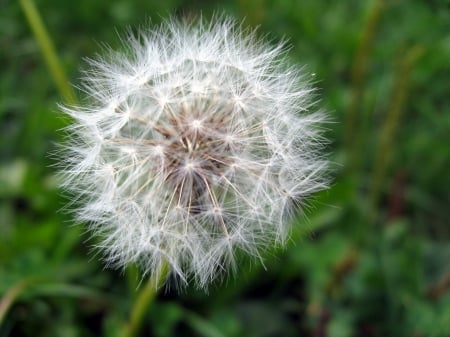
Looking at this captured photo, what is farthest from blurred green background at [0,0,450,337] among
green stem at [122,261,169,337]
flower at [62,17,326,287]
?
flower at [62,17,326,287]

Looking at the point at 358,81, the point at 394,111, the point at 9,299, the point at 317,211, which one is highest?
the point at 358,81

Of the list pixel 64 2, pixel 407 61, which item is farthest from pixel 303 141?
pixel 64 2

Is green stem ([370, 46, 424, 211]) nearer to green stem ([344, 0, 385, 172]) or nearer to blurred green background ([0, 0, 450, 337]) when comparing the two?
blurred green background ([0, 0, 450, 337])

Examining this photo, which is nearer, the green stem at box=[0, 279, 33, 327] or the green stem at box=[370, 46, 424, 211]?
the green stem at box=[0, 279, 33, 327]

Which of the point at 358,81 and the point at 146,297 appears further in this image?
the point at 358,81

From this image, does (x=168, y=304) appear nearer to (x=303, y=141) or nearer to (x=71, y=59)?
(x=303, y=141)

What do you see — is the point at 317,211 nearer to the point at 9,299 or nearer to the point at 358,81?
the point at 358,81

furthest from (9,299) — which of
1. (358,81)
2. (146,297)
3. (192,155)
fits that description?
(358,81)
